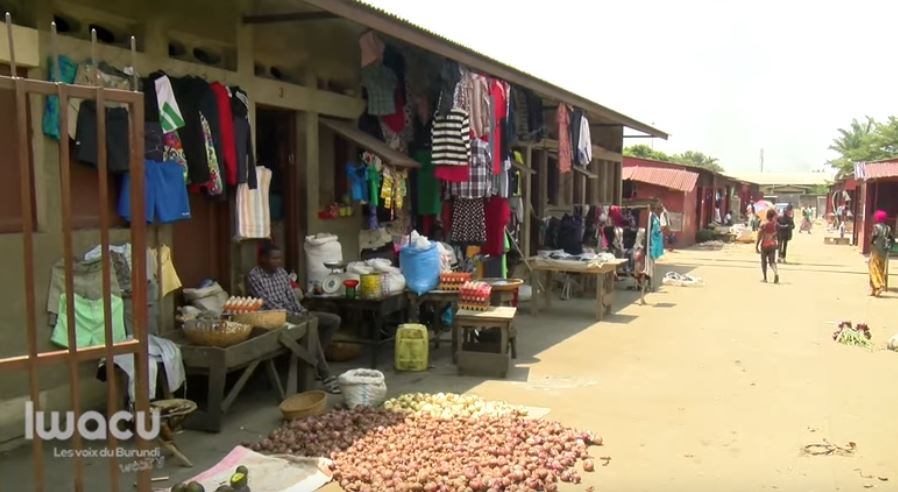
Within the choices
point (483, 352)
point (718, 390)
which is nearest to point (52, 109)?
point (483, 352)

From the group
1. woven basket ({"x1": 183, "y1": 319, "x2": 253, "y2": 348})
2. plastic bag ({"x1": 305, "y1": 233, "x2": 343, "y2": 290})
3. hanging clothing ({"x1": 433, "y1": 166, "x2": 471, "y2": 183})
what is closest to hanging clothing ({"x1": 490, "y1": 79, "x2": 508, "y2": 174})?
hanging clothing ({"x1": 433, "y1": 166, "x2": 471, "y2": 183})

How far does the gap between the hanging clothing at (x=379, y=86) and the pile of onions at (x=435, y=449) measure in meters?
4.55

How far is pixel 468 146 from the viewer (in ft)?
31.4

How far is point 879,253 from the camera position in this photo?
14.7m

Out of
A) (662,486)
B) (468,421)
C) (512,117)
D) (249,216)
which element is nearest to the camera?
(662,486)

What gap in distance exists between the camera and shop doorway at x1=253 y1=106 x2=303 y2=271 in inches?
336

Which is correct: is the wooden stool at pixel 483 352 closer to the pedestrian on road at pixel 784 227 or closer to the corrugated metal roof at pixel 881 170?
the pedestrian on road at pixel 784 227

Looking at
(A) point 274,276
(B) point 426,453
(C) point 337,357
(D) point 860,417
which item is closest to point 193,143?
(A) point 274,276

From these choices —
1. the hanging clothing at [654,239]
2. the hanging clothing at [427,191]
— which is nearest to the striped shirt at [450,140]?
the hanging clothing at [427,191]

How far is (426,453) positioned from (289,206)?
4.26 metres

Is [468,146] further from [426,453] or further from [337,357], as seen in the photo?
[426,453]

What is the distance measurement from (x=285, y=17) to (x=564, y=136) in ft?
23.2

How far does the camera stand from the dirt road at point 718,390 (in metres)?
5.22

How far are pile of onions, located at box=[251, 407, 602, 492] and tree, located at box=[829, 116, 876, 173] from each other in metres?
48.7
